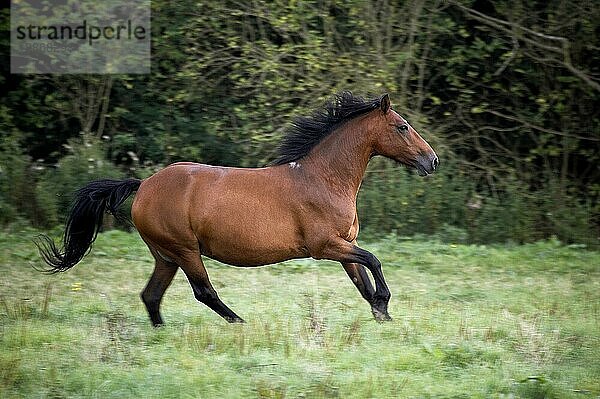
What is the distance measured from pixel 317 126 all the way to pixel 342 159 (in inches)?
15.8

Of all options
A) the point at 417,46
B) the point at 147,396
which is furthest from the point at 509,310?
the point at 417,46

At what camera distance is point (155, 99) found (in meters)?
15.7

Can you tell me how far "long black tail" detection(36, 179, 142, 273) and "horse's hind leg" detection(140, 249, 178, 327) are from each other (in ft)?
1.77

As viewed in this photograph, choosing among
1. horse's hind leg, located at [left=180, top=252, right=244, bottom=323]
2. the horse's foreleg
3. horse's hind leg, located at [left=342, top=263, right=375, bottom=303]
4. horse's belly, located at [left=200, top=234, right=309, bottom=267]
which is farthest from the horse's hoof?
horse's hind leg, located at [left=180, top=252, right=244, bottom=323]

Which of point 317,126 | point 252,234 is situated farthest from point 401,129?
point 252,234

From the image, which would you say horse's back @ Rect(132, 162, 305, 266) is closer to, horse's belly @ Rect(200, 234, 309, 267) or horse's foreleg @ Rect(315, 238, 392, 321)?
horse's belly @ Rect(200, 234, 309, 267)

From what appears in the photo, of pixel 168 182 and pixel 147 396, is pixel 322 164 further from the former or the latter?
pixel 147 396

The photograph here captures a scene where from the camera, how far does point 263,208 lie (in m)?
7.24

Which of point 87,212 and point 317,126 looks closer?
point 87,212

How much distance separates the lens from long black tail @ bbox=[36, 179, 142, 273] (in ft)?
24.9

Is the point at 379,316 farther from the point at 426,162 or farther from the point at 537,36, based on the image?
the point at 537,36

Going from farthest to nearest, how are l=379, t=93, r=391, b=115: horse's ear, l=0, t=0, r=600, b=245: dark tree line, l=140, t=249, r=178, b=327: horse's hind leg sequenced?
1. l=0, t=0, r=600, b=245: dark tree line
2. l=379, t=93, r=391, b=115: horse's ear
3. l=140, t=249, r=178, b=327: horse's hind leg

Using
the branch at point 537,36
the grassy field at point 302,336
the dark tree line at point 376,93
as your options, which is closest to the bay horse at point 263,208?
the grassy field at point 302,336

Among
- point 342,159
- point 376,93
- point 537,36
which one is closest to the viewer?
point 342,159
